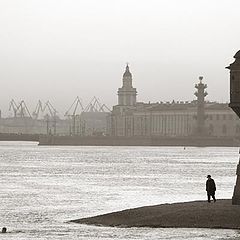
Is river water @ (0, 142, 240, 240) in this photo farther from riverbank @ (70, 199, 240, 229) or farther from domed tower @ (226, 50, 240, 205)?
domed tower @ (226, 50, 240, 205)

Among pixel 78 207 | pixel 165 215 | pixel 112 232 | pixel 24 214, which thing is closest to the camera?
pixel 112 232

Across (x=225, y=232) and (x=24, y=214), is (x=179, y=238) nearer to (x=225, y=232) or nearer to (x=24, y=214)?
(x=225, y=232)

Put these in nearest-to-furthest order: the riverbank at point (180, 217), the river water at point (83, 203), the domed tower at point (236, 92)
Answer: the river water at point (83, 203) → the riverbank at point (180, 217) → the domed tower at point (236, 92)

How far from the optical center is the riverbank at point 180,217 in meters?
29.5

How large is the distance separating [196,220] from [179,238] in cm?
297

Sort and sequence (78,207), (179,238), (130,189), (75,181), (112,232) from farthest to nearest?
1. (75,181)
2. (130,189)
3. (78,207)
4. (112,232)
5. (179,238)

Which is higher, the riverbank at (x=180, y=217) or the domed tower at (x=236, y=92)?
the domed tower at (x=236, y=92)

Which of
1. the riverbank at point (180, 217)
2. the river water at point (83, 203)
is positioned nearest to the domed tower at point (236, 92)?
the riverbank at point (180, 217)

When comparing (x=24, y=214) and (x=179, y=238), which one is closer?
(x=179, y=238)

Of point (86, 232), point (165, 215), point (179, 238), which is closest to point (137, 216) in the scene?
point (165, 215)

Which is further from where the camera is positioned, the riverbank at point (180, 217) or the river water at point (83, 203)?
the riverbank at point (180, 217)

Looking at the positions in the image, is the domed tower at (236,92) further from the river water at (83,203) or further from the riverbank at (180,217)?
the river water at (83,203)

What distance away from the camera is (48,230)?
100 feet

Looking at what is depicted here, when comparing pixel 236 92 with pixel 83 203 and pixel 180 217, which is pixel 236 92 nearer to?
pixel 180 217
